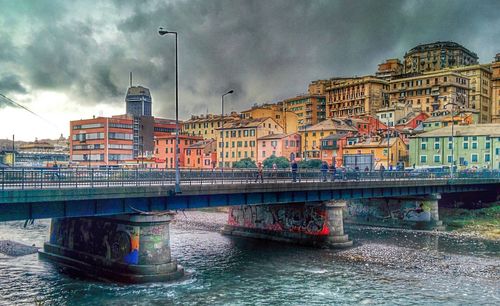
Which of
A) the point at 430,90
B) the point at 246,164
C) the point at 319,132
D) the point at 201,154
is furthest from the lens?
the point at 430,90

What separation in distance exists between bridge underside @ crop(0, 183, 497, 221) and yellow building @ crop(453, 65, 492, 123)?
11689cm

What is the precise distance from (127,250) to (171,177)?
23.6 feet

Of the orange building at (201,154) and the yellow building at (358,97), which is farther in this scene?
the yellow building at (358,97)

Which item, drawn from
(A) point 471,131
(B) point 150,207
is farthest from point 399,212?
(A) point 471,131

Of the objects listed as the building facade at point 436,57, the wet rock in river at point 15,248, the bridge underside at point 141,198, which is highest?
the building facade at point 436,57

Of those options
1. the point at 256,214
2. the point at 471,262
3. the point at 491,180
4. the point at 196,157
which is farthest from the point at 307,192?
the point at 196,157

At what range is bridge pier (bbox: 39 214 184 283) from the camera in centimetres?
3469

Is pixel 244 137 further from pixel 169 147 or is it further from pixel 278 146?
pixel 169 147

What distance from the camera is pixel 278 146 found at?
401 feet

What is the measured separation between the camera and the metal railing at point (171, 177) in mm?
32000

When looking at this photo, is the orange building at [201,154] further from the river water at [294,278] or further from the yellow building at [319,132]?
the river water at [294,278]

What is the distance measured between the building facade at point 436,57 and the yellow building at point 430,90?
2956 centimetres

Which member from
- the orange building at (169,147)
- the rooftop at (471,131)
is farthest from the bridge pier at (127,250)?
the orange building at (169,147)

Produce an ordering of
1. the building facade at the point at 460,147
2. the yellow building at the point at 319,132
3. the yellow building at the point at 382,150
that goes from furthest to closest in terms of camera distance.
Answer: the yellow building at the point at 319,132 < the yellow building at the point at 382,150 < the building facade at the point at 460,147
